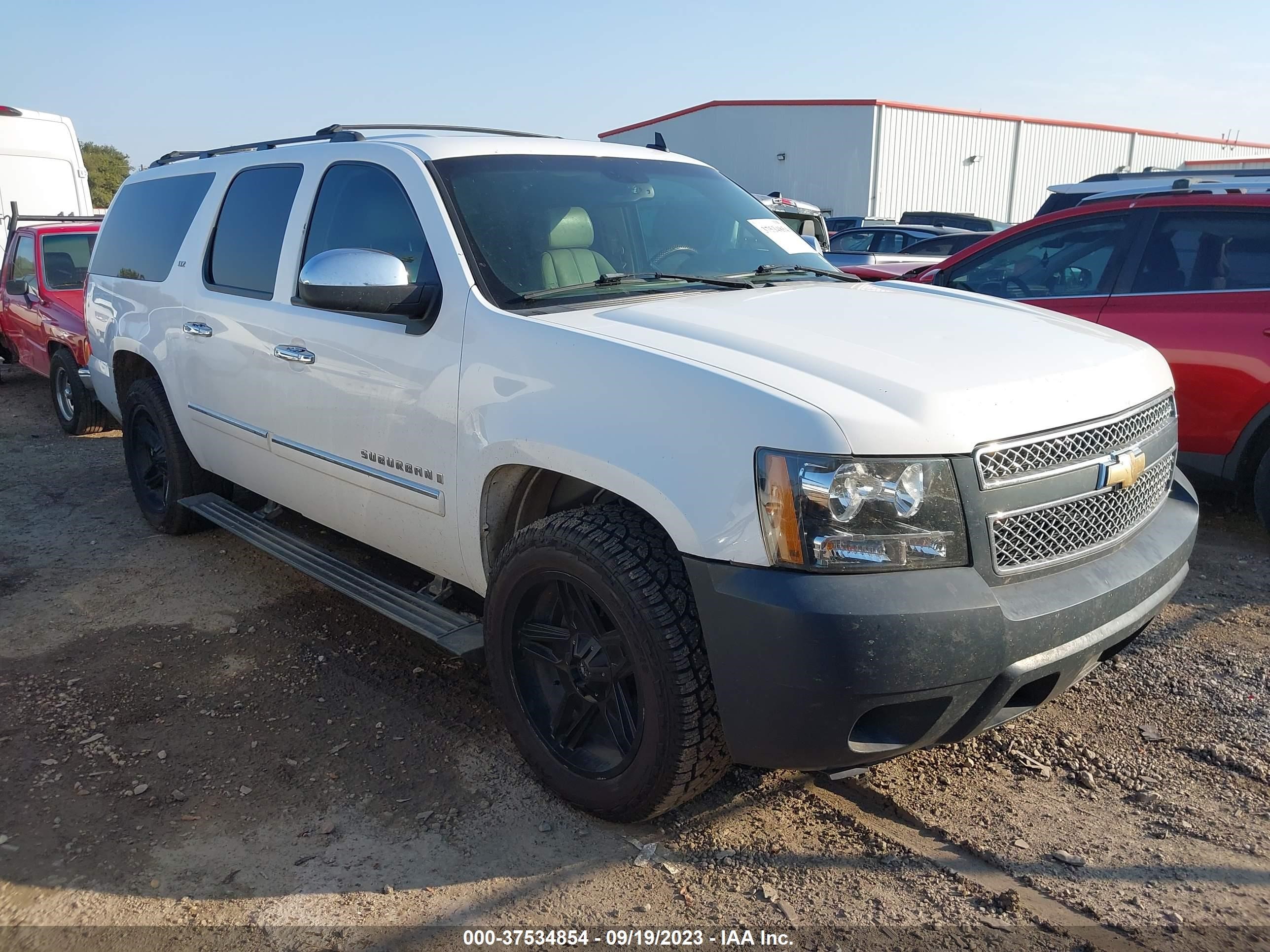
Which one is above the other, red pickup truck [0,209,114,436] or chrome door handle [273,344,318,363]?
chrome door handle [273,344,318,363]

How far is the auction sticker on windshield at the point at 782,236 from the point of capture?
13.3 feet

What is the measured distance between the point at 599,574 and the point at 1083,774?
1666mm

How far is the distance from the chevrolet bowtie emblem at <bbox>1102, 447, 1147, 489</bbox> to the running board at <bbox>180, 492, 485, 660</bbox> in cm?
184

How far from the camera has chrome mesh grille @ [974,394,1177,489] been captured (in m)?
2.38

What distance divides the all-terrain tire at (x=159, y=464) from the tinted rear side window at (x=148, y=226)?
0.63m

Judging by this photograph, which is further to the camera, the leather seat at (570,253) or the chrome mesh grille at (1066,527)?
the leather seat at (570,253)

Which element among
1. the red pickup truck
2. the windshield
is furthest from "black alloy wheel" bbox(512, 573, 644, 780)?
the red pickup truck

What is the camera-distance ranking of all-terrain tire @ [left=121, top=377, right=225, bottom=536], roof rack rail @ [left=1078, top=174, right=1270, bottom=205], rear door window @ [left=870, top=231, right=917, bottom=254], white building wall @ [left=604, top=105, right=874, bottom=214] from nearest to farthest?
all-terrain tire @ [left=121, top=377, right=225, bottom=536] → roof rack rail @ [left=1078, top=174, right=1270, bottom=205] → rear door window @ [left=870, top=231, right=917, bottom=254] → white building wall @ [left=604, top=105, right=874, bottom=214]

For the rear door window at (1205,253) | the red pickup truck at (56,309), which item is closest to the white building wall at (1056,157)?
the rear door window at (1205,253)

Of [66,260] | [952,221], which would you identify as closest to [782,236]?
[66,260]

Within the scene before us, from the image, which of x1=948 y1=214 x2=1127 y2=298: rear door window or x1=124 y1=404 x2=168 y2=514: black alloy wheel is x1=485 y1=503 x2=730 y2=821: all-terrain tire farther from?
x1=948 y1=214 x2=1127 y2=298: rear door window

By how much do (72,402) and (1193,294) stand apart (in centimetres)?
821

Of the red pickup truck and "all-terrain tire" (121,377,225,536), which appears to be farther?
the red pickup truck

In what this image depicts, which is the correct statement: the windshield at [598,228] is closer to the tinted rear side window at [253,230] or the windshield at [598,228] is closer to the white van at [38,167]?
the tinted rear side window at [253,230]
